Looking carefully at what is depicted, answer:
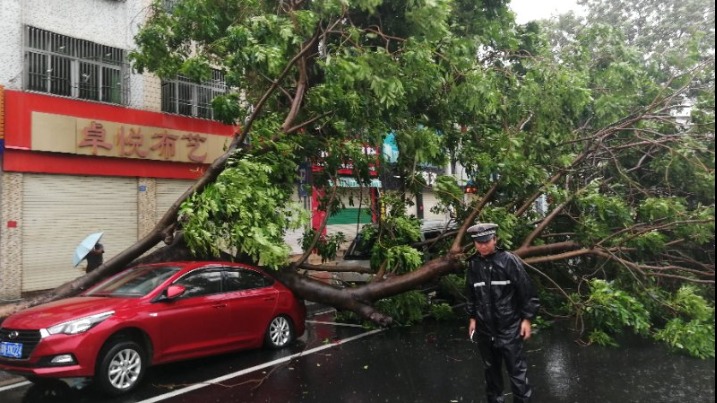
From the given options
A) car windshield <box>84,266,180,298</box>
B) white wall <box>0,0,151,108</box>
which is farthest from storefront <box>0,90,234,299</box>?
car windshield <box>84,266,180,298</box>

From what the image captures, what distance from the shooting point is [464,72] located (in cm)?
855

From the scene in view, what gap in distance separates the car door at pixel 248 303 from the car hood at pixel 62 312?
143 cm

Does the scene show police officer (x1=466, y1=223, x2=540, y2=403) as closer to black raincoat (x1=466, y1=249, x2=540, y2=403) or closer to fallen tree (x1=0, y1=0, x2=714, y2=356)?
black raincoat (x1=466, y1=249, x2=540, y2=403)

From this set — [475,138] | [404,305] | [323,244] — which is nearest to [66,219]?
[323,244]

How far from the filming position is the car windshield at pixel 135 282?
6.62 meters

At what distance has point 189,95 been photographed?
50.1 feet

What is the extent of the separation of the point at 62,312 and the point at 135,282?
109cm

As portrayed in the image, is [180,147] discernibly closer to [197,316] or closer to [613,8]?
[197,316]

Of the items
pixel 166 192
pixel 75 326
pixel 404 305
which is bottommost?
pixel 404 305

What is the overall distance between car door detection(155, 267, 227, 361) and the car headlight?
2.36ft

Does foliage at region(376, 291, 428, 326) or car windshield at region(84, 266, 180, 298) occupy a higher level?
car windshield at region(84, 266, 180, 298)

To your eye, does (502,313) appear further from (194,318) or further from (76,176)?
(76,176)

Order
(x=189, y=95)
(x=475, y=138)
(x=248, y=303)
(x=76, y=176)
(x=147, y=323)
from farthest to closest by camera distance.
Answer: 1. (x=189, y=95)
2. (x=76, y=176)
3. (x=475, y=138)
4. (x=248, y=303)
5. (x=147, y=323)

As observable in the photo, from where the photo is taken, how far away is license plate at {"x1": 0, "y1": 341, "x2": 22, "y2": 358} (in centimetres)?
566
